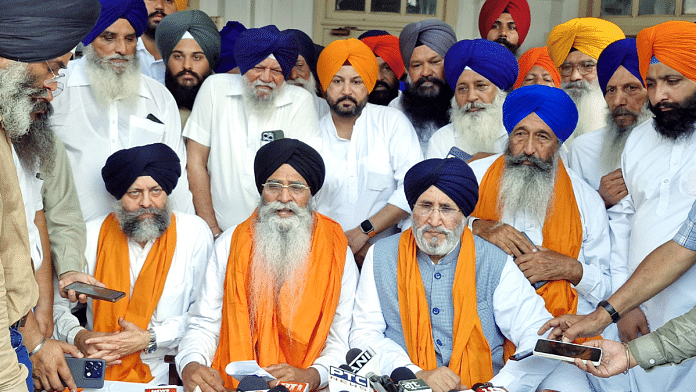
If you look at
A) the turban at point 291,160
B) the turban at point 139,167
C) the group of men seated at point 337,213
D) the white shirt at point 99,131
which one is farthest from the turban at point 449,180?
the white shirt at point 99,131

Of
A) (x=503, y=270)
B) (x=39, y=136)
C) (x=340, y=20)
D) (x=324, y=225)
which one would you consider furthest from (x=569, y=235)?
(x=340, y=20)

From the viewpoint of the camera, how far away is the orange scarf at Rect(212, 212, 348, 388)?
307cm

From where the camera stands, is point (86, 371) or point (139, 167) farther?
point (139, 167)

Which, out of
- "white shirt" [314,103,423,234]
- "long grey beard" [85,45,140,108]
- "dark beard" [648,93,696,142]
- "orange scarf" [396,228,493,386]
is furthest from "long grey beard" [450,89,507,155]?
"long grey beard" [85,45,140,108]

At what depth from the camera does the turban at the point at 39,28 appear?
1.80 metres

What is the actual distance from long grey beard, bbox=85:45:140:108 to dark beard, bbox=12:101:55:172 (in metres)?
0.84

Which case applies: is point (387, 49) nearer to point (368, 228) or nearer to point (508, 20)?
point (508, 20)

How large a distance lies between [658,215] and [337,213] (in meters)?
1.73

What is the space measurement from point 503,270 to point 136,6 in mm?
2520

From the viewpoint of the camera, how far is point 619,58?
150 inches

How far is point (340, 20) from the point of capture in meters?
7.43

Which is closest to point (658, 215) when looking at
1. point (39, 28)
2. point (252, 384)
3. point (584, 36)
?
point (584, 36)

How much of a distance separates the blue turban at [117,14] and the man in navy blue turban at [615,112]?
2.69 metres

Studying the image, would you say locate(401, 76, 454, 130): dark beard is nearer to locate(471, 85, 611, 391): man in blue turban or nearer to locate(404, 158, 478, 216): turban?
locate(471, 85, 611, 391): man in blue turban
